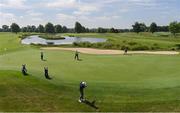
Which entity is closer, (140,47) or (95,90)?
(95,90)

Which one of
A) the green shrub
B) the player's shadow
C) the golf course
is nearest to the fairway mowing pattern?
the golf course

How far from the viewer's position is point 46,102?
30.5m

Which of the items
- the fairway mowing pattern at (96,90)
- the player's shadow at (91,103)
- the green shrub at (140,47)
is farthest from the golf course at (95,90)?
the green shrub at (140,47)

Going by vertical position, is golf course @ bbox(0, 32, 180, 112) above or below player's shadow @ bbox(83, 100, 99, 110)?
above

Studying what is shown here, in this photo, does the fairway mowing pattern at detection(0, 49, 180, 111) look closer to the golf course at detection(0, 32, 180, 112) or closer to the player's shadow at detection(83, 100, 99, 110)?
the golf course at detection(0, 32, 180, 112)

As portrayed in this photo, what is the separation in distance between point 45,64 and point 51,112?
2230 centimetres

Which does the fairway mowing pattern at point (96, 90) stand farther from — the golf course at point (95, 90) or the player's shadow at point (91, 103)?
the player's shadow at point (91, 103)

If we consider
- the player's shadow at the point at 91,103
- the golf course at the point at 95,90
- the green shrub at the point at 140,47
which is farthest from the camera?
the green shrub at the point at 140,47

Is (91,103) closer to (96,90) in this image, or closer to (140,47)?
(96,90)

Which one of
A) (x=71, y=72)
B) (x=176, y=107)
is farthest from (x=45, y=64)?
(x=176, y=107)

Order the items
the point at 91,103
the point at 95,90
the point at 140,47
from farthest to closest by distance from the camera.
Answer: the point at 140,47, the point at 95,90, the point at 91,103

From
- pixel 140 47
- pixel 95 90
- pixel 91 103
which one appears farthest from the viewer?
pixel 140 47

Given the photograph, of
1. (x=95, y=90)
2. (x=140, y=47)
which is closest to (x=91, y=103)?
(x=95, y=90)

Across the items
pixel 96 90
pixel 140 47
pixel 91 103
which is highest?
pixel 140 47
